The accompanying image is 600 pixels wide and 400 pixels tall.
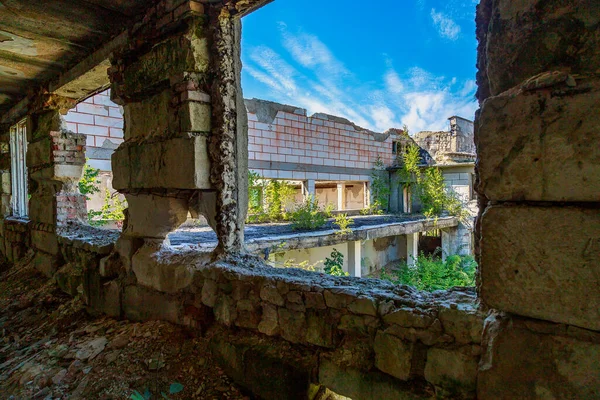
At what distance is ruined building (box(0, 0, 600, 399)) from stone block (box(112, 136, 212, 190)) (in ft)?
0.04

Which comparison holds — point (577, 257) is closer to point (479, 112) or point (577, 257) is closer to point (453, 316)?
point (453, 316)

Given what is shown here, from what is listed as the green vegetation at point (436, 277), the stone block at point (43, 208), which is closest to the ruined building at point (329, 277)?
the stone block at point (43, 208)

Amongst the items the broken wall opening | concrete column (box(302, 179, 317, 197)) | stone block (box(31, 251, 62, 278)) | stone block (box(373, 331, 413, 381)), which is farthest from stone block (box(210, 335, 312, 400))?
concrete column (box(302, 179, 317, 197))

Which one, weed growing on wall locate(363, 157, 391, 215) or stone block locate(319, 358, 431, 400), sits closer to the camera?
stone block locate(319, 358, 431, 400)

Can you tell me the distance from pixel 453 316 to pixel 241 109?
69.1 inches

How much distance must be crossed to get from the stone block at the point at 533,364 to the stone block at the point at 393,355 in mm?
261

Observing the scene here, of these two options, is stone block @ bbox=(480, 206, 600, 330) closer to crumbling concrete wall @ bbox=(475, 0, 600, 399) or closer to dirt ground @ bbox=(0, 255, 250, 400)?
crumbling concrete wall @ bbox=(475, 0, 600, 399)

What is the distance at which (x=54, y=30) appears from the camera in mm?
2914

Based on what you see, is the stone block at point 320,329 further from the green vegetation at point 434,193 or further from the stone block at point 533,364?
the green vegetation at point 434,193

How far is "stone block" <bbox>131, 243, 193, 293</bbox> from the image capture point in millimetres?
2318

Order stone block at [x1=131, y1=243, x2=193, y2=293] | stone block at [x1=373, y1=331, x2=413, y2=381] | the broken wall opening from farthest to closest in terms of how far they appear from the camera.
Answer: the broken wall opening < stone block at [x1=131, y1=243, x2=193, y2=293] < stone block at [x1=373, y1=331, x2=413, y2=381]

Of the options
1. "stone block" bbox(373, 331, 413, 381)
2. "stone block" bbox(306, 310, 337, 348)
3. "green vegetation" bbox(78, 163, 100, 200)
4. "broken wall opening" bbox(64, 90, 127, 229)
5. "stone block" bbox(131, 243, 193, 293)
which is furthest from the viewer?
"broken wall opening" bbox(64, 90, 127, 229)

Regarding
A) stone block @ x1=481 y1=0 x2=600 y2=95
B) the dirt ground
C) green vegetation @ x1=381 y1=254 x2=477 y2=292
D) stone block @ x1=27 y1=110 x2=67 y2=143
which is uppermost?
stone block @ x1=27 y1=110 x2=67 y2=143

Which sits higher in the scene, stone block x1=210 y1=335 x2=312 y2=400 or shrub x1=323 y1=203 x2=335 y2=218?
shrub x1=323 y1=203 x2=335 y2=218
